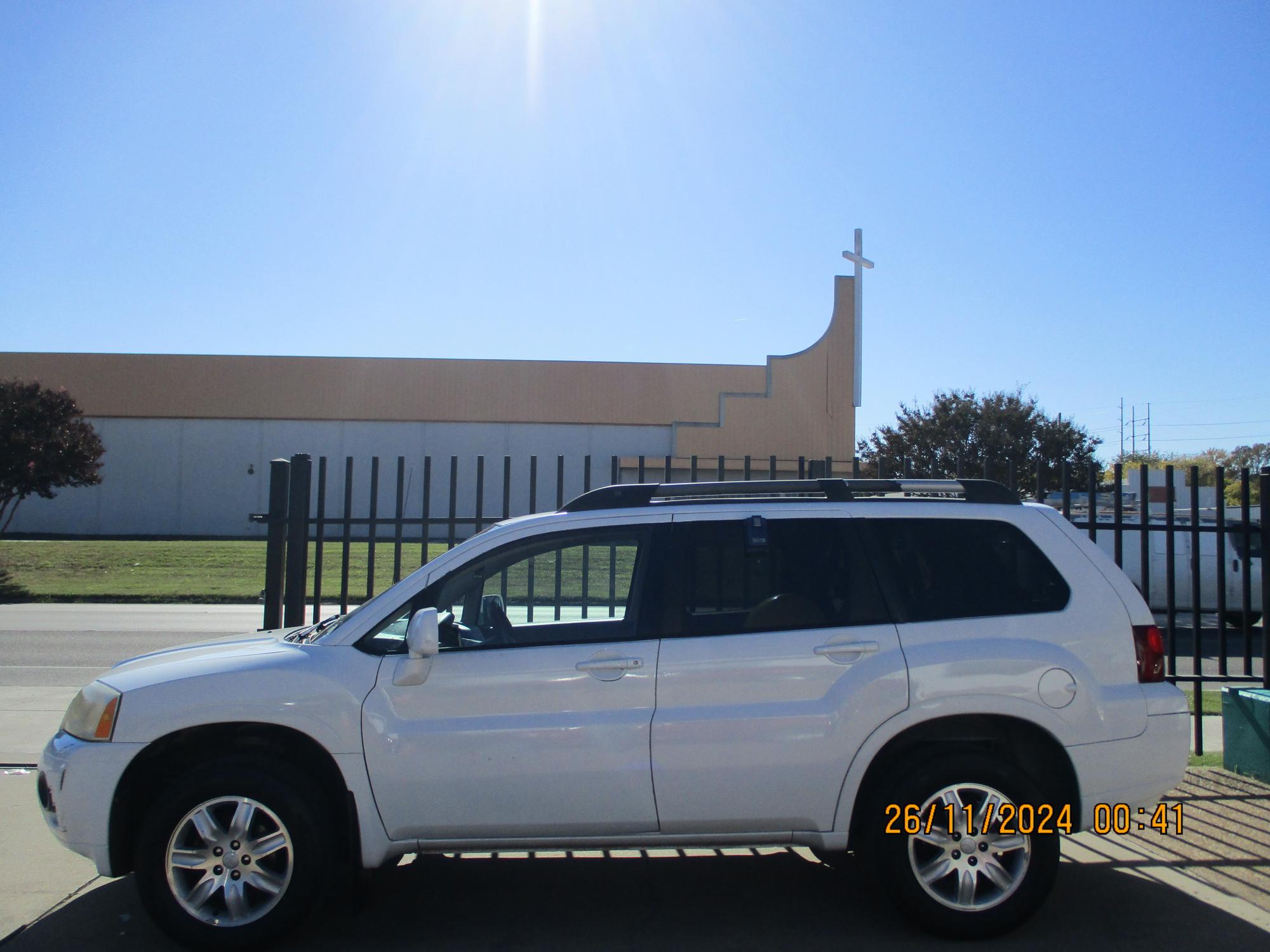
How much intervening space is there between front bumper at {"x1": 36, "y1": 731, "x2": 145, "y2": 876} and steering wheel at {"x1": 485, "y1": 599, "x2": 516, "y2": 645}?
1504 mm

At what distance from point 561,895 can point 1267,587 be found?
233 inches

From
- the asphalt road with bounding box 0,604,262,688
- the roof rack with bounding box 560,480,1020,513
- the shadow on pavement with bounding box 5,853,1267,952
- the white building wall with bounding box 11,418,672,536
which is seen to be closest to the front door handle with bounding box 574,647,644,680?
the roof rack with bounding box 560,480,1020,513

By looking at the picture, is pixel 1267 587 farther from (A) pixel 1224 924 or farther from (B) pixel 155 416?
(B) pixel 155 416

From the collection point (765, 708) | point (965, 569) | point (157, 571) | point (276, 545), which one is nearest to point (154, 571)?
point (157, 571)

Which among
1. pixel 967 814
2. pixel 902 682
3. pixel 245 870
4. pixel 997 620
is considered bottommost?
pixel 245 870

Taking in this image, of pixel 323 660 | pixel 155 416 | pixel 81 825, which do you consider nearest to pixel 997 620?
pixel 323 660

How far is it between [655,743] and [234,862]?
1.81 m

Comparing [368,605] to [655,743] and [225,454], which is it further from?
[225,454]

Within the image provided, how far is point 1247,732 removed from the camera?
703cm

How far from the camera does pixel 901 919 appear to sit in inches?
178

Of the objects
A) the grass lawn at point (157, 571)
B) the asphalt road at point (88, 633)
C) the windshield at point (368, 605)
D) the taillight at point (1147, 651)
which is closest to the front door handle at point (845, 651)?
the taillight at point (1147, 651)

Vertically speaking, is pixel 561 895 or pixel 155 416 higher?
pixel 155 416

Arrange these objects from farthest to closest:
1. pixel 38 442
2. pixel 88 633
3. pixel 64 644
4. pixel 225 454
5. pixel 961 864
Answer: pixel 225 454, pixel 38 442, pixel 88 633, pixel 64 644, pixel 961 864

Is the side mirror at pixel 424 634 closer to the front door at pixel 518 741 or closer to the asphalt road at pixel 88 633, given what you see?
the front door at pixel 518 741
